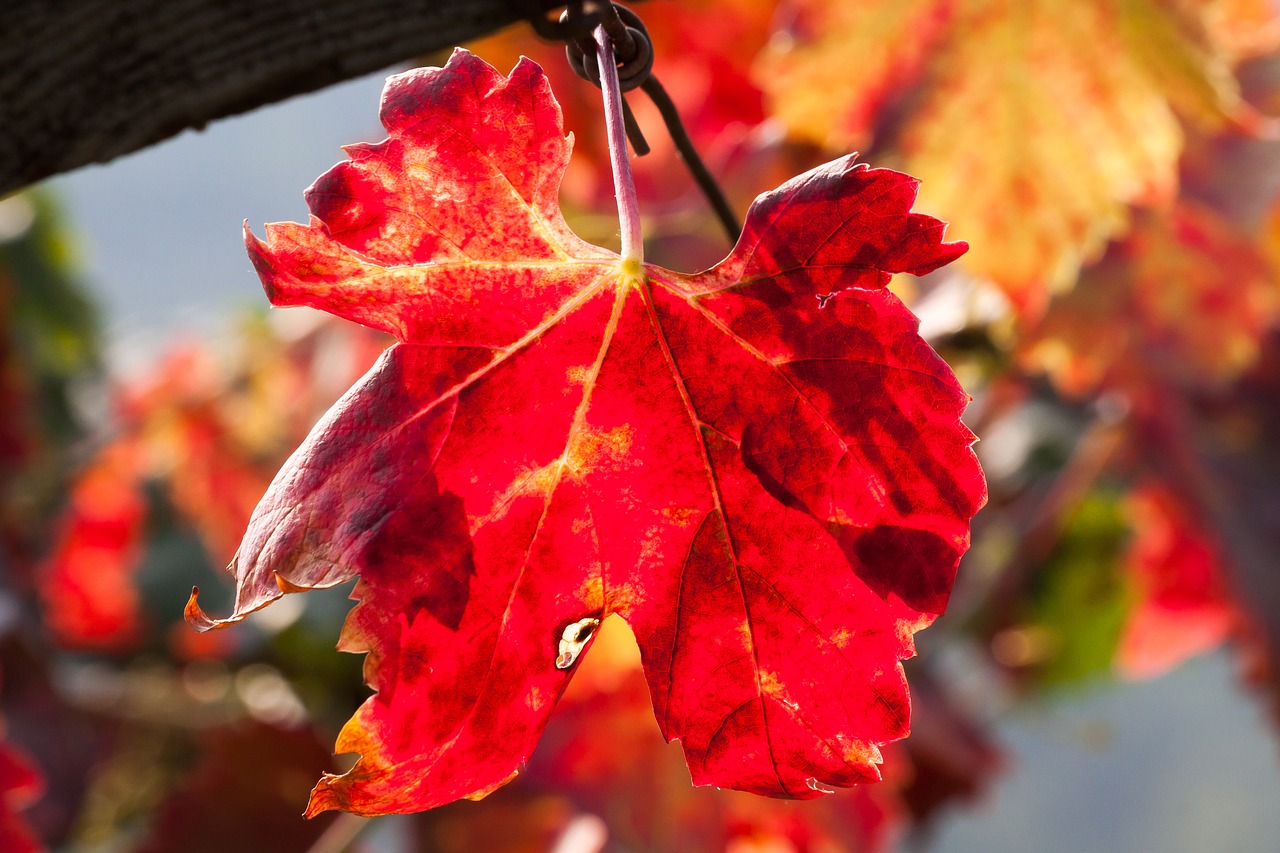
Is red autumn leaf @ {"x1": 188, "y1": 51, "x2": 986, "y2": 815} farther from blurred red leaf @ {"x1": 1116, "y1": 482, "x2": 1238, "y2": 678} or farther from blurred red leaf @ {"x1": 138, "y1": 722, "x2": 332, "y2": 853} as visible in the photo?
blurred red leaf @ {"x1": 1116, "y1": 482, "x2": 1238, "y2": 678}

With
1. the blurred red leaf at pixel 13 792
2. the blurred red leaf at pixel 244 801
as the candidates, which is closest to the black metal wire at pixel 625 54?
the blurred red leaf at pixel 13 792

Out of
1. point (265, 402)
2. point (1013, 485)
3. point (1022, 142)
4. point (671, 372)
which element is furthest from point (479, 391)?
point (265, 402)

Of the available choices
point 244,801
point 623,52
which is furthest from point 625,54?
point 244,801

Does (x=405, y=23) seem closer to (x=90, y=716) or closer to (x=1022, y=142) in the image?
(x=1022, y=142)

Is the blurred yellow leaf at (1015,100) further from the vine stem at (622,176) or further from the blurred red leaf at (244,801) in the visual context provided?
the blurred red leaf at (244,801)

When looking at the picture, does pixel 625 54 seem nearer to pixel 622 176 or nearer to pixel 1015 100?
pixel 622 176
